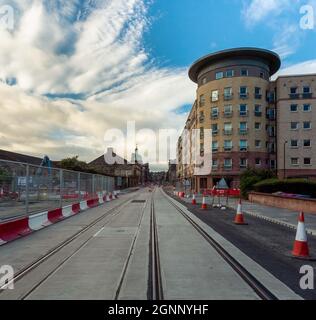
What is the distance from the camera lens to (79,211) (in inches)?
923

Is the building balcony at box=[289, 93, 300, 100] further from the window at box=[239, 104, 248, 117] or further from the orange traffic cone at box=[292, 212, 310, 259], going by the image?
the orange traffic cone at box=[292, 212, 310, 259]

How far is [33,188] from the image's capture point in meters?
14.9

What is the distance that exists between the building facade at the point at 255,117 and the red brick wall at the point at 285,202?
31663 mm

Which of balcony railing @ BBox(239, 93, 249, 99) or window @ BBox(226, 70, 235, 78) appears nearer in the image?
balcony railing @ BBox(239, 93, 249, 99)

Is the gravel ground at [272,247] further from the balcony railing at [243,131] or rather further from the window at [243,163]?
the balcony railing at [243,131]

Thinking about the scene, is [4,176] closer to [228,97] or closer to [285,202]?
[285,202]

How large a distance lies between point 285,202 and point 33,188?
17461 mm

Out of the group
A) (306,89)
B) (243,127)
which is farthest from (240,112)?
(306,89)

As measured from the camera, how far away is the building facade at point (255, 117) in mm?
64250

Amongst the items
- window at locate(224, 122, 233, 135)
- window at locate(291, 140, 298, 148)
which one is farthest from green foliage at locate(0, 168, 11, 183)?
window at locate(291, 140, 298, 148)

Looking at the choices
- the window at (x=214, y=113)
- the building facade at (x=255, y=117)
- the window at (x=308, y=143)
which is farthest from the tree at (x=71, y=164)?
the window at (x=308, y=143)

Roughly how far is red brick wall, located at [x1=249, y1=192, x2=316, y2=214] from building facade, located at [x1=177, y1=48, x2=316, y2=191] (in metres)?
31.7

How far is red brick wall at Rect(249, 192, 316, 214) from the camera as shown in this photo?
70.2ft
